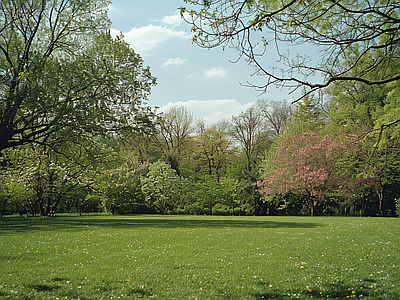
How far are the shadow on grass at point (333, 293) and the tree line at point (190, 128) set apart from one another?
7.26ft

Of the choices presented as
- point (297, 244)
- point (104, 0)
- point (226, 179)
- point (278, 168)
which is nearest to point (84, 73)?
point (104, 0)

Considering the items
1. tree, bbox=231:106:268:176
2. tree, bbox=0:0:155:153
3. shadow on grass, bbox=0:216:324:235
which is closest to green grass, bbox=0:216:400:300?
shadow on grass, bbox=0:216:324:235

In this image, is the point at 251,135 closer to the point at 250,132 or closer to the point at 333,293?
the point at 250,132

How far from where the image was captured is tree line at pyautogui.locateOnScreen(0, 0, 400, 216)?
5129 mm

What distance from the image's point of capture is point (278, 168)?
29.8 meters

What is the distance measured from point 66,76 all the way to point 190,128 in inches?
1224

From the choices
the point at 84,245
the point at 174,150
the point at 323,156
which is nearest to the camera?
the point at 84,245

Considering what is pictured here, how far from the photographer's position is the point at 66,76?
14344 millimetres

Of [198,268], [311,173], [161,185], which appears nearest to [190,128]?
[161,185]

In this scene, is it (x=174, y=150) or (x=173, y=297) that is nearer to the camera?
(x=173, y=297)

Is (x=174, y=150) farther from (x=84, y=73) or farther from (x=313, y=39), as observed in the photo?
(x=313, y=39)

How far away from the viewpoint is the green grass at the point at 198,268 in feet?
16.4

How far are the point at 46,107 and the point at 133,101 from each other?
16.3ft

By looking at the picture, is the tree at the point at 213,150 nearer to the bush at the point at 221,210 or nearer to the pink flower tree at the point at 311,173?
the bush at the point at 221,210
